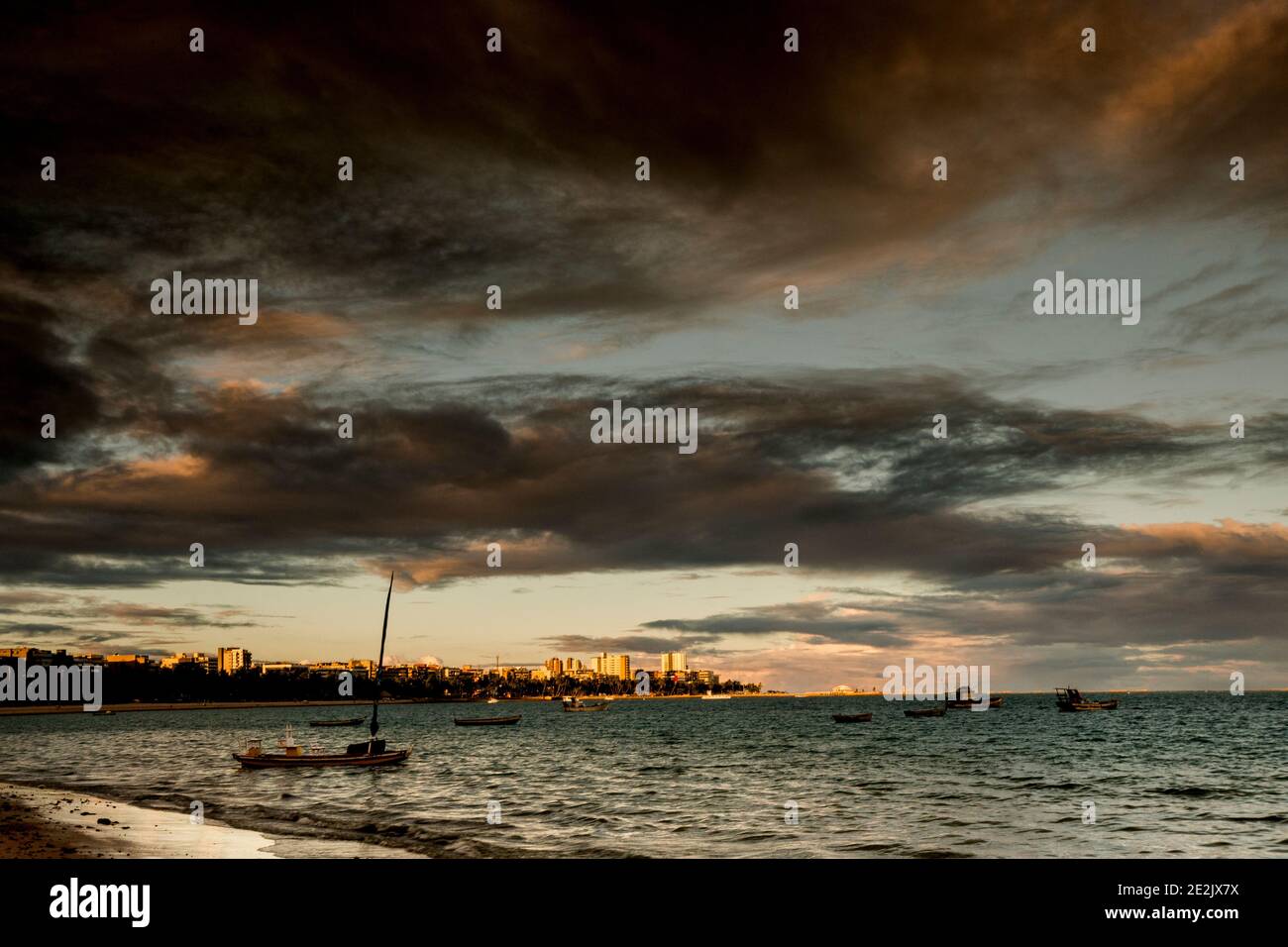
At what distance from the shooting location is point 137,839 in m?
33.0

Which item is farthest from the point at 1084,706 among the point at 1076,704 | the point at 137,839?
the point at 137,839

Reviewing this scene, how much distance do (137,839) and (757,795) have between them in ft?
101

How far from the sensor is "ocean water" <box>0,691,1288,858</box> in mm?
36812

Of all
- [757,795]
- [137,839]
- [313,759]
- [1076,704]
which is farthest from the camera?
[1076,704]

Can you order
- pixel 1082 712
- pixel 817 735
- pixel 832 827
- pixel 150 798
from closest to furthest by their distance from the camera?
1. pixel 832 827
2. pixel 150 798
3. pixel 817 735
4. pixel 1082 712

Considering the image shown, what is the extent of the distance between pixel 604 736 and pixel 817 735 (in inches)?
1092

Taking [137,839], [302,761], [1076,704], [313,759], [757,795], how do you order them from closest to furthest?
[137,839]
[757,795]
[302,761]
[313,759]
[1076,704]

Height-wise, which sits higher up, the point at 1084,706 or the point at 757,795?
the point at 757,795

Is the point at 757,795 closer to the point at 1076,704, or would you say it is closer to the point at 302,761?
the point at 302,761

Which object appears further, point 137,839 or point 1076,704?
point 1076,704
